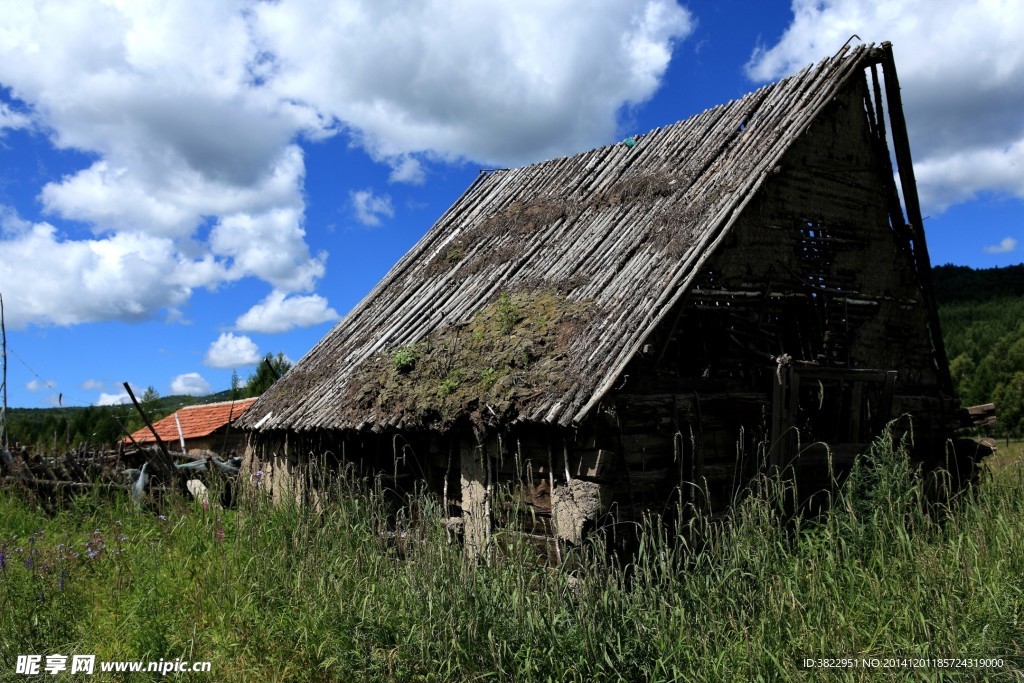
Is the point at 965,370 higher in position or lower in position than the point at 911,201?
higher

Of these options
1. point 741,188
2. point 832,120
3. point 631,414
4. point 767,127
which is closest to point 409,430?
point 631,414

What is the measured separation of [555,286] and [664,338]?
59.5 inches

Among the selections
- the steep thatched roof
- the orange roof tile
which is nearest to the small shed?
the orange roof tile

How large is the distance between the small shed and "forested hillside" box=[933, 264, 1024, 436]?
611 inches

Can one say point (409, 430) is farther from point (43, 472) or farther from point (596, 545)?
point (43, 472)

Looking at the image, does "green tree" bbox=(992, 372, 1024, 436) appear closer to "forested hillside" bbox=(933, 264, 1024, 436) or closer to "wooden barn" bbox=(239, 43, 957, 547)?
"forested hillside" bbox=(933, 264, 1024, 436)

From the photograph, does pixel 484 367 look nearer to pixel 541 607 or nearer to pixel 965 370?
pixel 541 607

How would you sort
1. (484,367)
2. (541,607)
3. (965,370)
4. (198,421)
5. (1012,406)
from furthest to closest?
(965,370)
(1012,406)
(198,421)
(484,367)
(541,607)

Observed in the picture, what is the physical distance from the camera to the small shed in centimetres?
1731

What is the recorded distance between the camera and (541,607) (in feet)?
14.3

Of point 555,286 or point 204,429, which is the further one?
point 204,429

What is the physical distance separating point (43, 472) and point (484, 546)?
7579 mm

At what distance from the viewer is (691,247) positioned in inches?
272

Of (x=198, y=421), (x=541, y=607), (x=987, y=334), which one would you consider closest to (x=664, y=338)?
(x=541, y=607)
